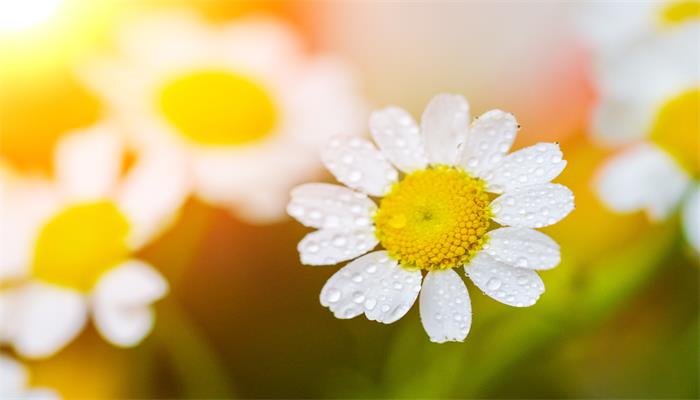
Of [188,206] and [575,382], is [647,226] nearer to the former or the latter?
[575,382]

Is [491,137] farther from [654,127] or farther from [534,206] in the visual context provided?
[654,127]

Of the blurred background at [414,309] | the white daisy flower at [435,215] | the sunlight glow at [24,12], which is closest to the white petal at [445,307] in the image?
the white daisy flower at [435,215]

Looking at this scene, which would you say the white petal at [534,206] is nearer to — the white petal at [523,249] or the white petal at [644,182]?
the white petal at [523,249]

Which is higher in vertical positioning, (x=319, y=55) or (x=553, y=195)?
(x=319, y=55)

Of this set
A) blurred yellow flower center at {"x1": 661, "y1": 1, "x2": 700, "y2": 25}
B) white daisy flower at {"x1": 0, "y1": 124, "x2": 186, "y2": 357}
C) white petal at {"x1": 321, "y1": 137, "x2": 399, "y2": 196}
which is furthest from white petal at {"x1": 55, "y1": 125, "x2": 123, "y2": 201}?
blurred yellow flower center at {"x1": 661, "y1": 1, "x2": 700, "y2": 25}

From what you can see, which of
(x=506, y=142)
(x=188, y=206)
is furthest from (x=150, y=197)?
(x=506, y=142)

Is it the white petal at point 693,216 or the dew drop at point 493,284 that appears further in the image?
the white petal at point 693,216
